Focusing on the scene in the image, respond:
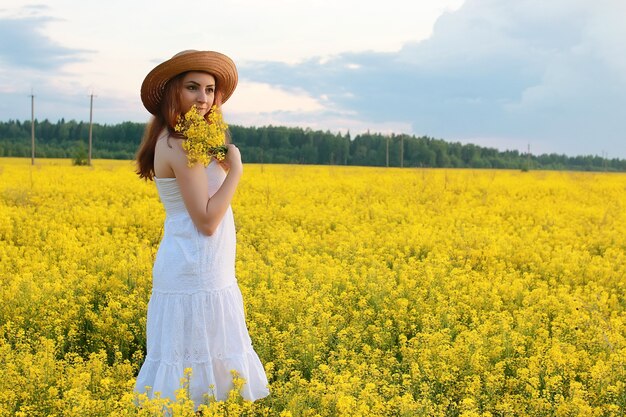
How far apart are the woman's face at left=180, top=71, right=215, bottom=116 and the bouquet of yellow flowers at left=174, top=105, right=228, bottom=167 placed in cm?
10

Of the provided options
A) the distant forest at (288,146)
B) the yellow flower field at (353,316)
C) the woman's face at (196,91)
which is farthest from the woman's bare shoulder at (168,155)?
the distant forest at (288,146)

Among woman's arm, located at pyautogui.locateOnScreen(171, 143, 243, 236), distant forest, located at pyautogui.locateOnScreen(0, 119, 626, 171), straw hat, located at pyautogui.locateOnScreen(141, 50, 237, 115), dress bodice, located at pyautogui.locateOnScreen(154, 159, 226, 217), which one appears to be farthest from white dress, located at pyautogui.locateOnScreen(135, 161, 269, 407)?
distant forest, located at pyautogui.locateOnScreen(0, 119, 626, 171)

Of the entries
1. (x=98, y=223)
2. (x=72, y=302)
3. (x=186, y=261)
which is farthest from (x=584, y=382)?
(x=98, y=223)

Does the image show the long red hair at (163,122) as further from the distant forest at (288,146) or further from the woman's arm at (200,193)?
the distant forest at (288,146)

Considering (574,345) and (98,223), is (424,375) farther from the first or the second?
(98,223)

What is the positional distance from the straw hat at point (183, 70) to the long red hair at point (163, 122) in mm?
40

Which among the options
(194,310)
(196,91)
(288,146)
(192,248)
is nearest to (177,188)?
(192,248)

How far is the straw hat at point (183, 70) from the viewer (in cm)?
311

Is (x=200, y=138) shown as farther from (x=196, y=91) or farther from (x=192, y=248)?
(x=192, y=248)

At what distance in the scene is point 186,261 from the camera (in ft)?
10.3

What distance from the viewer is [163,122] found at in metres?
3.22

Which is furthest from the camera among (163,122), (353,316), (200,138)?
(353,316)

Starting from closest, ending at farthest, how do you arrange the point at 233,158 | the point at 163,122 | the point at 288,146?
the point at 233,158, the point at 163,122, the point at 288,146

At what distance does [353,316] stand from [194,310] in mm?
2918
